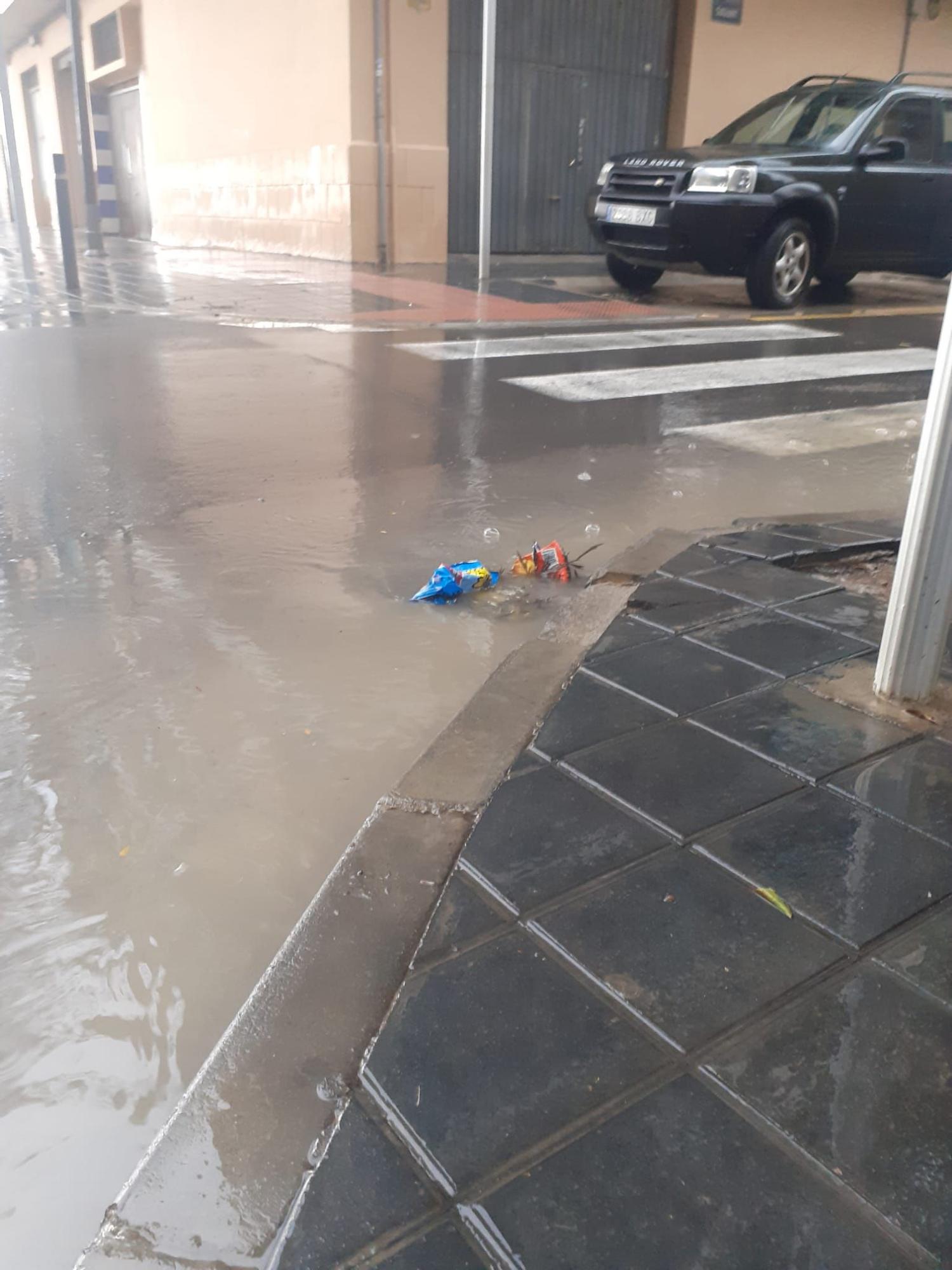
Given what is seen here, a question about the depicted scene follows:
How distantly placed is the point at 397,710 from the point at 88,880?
0.88 m

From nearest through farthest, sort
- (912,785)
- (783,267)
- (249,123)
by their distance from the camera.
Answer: (912,785), (783,267), (249,123)

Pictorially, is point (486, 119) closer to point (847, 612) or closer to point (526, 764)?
point (847, 612)

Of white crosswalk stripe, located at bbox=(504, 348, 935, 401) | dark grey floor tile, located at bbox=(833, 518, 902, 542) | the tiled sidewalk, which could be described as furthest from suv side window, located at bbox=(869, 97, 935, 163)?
the tiled sidewalk

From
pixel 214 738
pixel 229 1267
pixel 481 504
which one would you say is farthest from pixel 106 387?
pixel 229 1267

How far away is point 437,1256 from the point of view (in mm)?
1146

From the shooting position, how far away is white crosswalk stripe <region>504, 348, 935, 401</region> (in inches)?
249

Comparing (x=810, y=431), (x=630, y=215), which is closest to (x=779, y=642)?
(x=810, y=431)

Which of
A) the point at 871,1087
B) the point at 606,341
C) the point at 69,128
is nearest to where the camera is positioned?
the point at 871,1087

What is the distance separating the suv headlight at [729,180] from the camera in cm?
898

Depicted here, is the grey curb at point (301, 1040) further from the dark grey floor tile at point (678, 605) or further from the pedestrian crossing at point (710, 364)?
the pedestrian crossing at point (710, 364)

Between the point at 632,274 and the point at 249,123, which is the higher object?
the point at 249,123

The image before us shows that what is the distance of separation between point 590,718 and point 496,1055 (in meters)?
0.99

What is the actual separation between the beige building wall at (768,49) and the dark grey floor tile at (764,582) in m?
13.3

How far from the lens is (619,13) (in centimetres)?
1364
